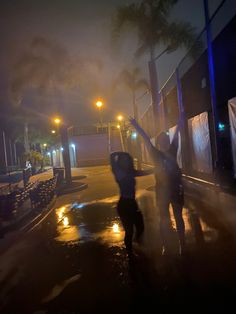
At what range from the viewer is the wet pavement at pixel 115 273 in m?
3.91

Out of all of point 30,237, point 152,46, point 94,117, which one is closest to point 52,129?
point 94,117

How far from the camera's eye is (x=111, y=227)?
8.21 metres

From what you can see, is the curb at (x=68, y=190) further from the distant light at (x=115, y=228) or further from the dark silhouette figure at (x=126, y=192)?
the dark silhouette figure at (x=126, y=192)

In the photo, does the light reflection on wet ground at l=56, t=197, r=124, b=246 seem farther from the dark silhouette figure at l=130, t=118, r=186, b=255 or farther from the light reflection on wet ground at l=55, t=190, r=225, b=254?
the dark silhouette figure at l=130, t=118, r=186, b=255

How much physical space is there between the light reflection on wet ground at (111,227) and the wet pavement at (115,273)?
2cm

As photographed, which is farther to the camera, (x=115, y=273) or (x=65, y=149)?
(x=65, y=149)

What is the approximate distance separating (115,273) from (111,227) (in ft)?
10.8

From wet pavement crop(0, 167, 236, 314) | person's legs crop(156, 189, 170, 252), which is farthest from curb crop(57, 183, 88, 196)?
person's legs crop(156, 189, 170, 252)

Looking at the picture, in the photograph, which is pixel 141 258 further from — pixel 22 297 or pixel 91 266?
pixel 22 297

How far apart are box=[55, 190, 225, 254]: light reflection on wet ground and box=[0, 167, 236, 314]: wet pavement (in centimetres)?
2

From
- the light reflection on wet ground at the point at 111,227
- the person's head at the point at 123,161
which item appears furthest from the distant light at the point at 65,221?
the person's head at the point at 123,161

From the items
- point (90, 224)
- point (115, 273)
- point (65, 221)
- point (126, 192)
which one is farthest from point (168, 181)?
point (65, 221)

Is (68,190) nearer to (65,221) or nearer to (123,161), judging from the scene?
(65,221)

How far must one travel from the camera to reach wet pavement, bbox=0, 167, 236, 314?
391cm
